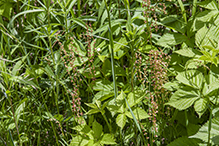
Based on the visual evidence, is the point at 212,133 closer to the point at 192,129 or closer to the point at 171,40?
the point at 192,129

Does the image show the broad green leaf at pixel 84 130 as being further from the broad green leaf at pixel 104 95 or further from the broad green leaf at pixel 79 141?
the broad green leaf at pixel 104 95

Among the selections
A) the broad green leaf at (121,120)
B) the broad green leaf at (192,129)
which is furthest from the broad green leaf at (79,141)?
the broad green leaf at (192,129)

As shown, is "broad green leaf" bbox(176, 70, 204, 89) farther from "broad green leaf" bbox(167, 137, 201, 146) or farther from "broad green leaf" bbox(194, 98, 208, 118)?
"broad green leaf" bbox(167, 137, 201, 146)

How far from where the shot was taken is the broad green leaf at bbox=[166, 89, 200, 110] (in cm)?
121

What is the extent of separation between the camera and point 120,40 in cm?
148

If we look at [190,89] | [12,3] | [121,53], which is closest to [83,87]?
[121,53]

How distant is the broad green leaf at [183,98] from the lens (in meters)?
1.21

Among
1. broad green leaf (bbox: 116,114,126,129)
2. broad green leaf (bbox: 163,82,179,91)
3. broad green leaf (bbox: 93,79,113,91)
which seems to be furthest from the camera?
broad green leaf (bbox: 93,79,113,91)

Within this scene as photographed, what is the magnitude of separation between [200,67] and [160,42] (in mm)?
291

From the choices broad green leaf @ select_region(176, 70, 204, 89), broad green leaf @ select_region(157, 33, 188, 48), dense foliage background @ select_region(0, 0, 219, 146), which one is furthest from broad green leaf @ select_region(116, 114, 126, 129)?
broad green leaf @ select_region(157, 33, 188, 48)

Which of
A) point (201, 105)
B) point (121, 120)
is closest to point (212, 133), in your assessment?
point (201, 105)

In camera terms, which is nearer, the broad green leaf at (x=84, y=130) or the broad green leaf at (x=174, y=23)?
the broad green leaf at (x=84, y=130)

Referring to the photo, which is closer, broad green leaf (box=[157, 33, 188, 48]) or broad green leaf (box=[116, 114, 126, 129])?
broad green leaf (box=[116, 114, 126, 129])

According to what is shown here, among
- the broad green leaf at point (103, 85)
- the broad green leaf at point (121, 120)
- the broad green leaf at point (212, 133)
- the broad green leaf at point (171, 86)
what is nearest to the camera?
the broad green leaf at point (212, 133)
